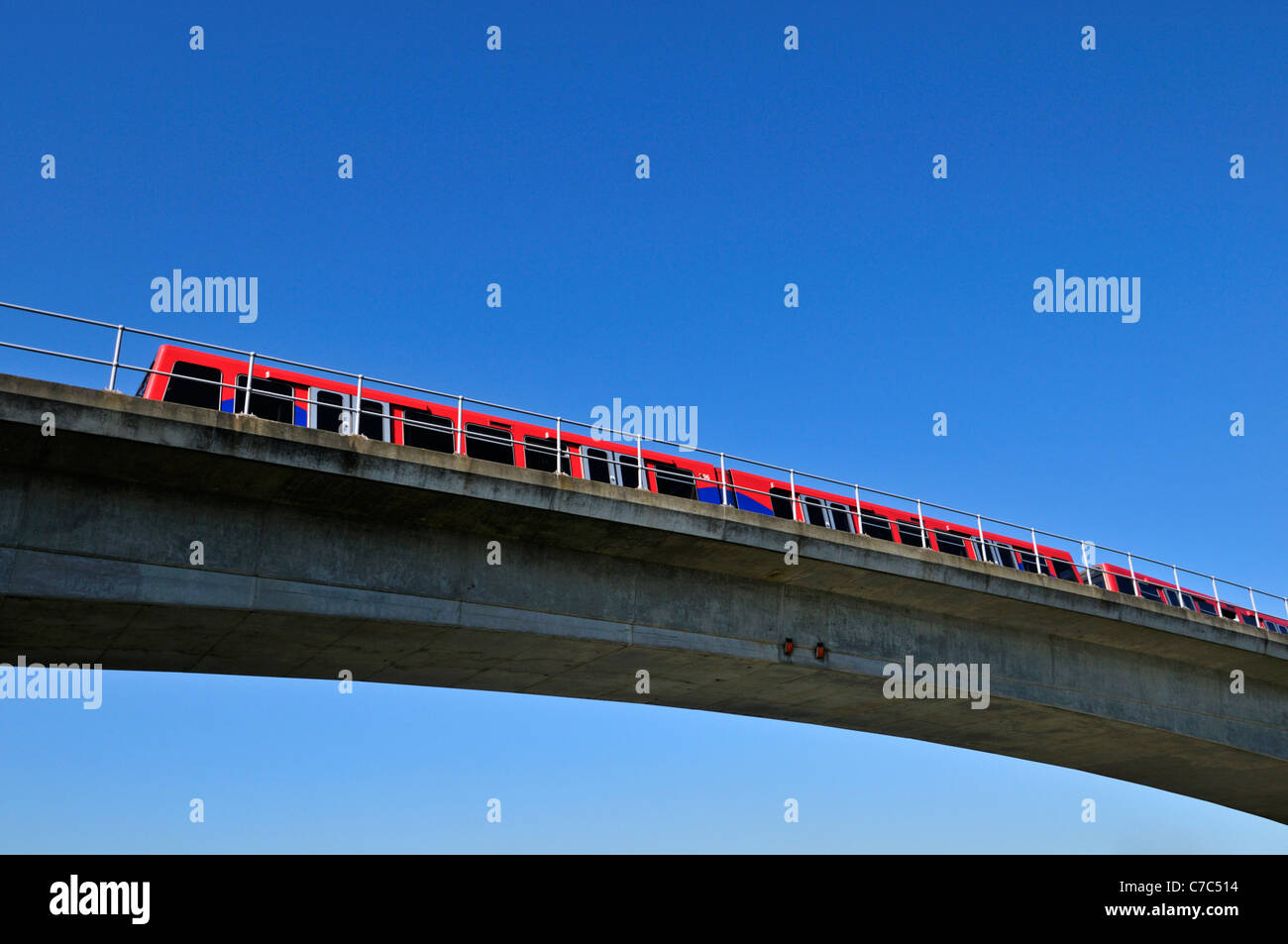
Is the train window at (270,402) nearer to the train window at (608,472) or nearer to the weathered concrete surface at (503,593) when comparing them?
the weathered concrete surface at (503,593)

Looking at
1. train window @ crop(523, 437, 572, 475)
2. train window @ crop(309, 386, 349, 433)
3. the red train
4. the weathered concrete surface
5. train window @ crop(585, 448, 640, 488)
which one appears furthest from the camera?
train window @ crop(585, 448, 640, 488)

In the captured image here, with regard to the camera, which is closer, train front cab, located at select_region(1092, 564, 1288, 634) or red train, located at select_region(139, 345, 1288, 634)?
red train, located at select_region(139, 345, 1288, 634)

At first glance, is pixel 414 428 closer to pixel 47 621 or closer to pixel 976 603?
pixel 47 621

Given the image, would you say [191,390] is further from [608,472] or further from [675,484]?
[675,484]

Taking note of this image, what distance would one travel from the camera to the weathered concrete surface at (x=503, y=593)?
13.2 metres

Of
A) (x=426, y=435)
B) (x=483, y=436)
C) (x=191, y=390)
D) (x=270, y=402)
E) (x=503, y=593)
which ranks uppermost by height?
(x=270, y=402)

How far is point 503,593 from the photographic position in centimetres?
1602

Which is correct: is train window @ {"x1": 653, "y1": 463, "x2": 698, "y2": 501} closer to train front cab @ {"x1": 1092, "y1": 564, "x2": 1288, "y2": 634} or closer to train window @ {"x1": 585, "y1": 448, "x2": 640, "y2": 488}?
train window @ {"x1": 585, "y1": 448, "x2": 640, "y2": 488}

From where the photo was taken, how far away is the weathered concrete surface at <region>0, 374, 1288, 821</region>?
13.2m

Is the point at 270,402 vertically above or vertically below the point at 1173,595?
above

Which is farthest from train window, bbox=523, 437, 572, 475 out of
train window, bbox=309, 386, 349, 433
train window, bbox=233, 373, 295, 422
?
train window, bbox=233, 373, 295, 422

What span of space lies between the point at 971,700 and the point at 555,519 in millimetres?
9531

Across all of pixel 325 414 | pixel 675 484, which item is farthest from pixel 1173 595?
pixel 325 414
